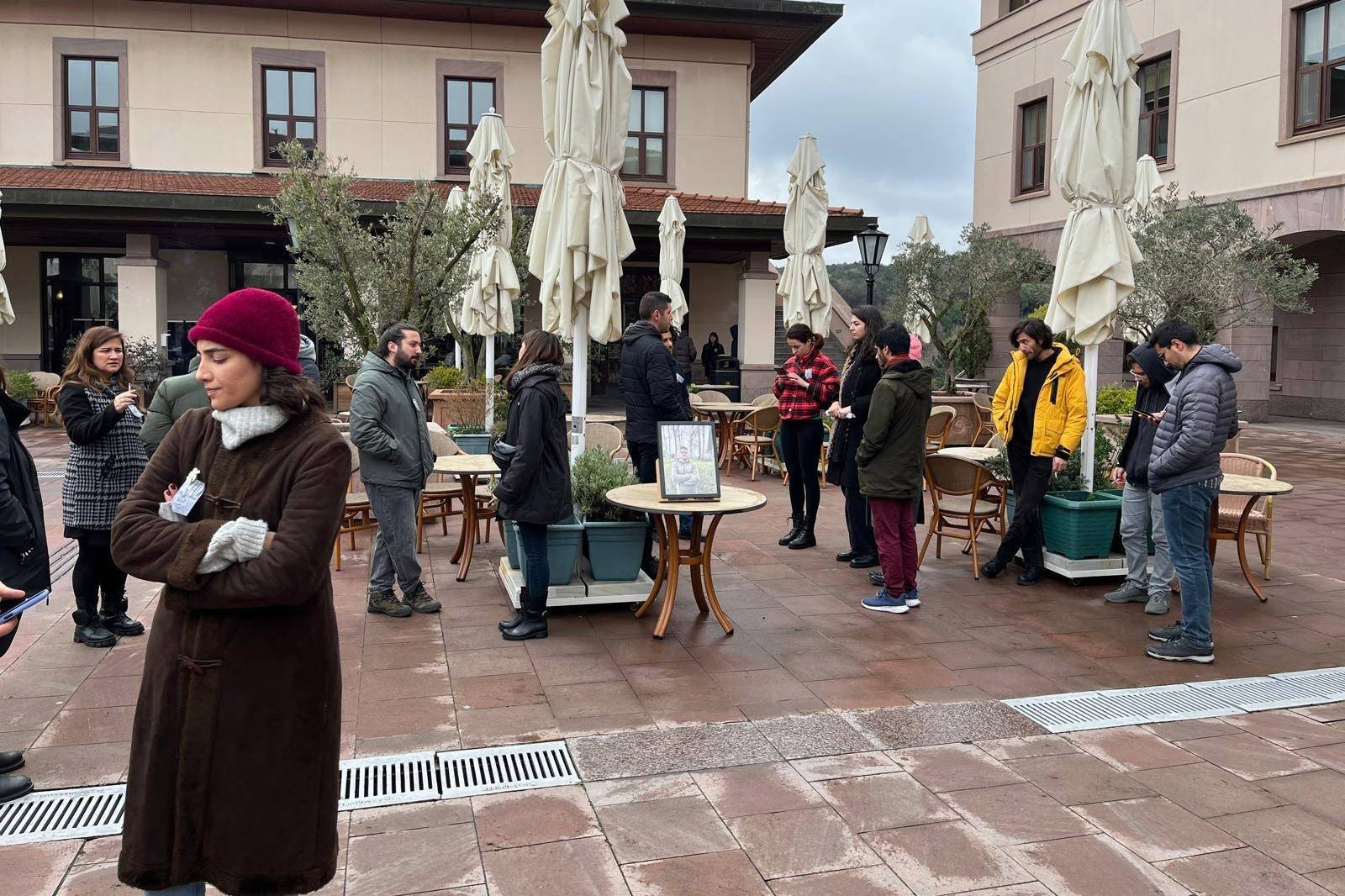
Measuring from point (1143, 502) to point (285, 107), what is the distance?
61.8 feet

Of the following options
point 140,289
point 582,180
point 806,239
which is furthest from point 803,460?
point 140,289

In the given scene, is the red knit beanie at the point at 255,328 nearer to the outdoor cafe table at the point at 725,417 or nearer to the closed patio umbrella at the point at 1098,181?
the closed patio umbrella at the point at 1098,181

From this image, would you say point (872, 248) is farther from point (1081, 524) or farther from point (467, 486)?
point (467, 486)

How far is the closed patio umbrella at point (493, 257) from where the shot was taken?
39.8 feet

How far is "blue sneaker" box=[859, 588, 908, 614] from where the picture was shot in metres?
6.09

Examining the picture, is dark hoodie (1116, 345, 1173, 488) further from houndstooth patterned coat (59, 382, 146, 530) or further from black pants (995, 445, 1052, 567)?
houndstooth patterned coat (59, 382, 146, 530)

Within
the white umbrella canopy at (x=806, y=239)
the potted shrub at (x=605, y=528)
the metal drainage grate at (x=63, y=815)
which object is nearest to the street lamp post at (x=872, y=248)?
the white umbrella canopy at (x=806, y=239)

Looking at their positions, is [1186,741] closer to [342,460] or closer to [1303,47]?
[342,460]

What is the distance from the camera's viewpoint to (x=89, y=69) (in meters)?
19.6

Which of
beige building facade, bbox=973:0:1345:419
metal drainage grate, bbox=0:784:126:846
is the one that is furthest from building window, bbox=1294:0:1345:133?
metal drainage grate, bbox=0:784:126:846

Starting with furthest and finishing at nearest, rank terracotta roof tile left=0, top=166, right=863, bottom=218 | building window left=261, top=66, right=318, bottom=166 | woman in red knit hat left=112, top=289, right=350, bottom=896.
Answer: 1. building window left=261, top=66, right=318, bottom=166
2. terracotta roof tile left=0, top=166, right=863, bottom=218
3. woman in red knit hat left=112, top=289, right=350, bottom=896

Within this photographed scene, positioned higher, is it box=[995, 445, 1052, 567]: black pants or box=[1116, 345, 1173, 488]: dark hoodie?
box=[1116, 345, 1173, 488]: dark hoodie

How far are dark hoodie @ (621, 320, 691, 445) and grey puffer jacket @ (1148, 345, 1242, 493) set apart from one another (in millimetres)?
2998

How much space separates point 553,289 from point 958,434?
29.5 ft
